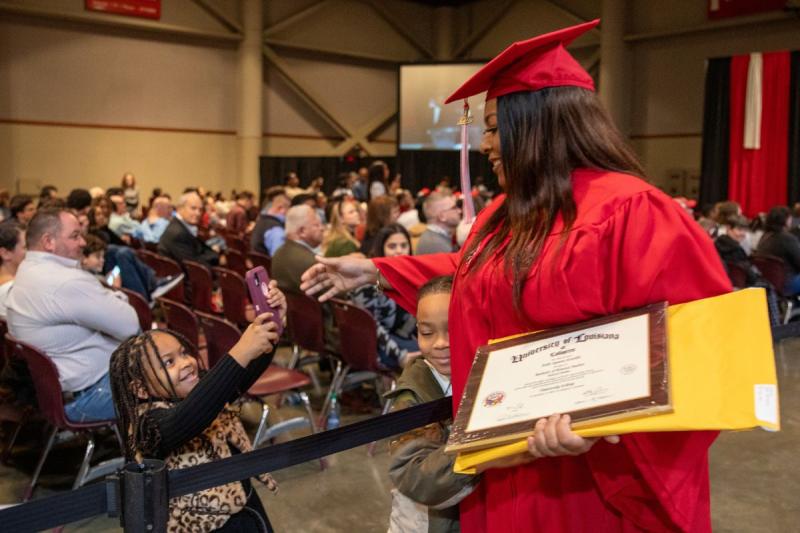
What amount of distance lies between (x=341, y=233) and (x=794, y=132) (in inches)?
444

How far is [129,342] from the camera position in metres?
2.20

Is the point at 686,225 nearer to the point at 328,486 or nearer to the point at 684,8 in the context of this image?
the point at 328,486

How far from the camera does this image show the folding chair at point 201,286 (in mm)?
5891

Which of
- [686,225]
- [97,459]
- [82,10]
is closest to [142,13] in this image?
[82,10]

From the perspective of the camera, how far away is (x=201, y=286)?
234 inches

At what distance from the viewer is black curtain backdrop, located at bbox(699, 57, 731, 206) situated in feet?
49.2

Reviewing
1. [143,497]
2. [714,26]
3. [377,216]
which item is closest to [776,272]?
[377,216]

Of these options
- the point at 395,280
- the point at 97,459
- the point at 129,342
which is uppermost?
the point at 395,280

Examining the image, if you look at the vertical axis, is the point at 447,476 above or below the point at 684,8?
below

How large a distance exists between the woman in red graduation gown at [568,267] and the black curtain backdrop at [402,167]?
1577cm

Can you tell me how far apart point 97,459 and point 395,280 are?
9.44 ft

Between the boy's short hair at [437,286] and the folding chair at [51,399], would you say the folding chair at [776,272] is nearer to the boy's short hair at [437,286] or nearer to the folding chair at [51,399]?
the folding chair at [51,399]

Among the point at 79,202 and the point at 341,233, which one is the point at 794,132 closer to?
the point at 341,233

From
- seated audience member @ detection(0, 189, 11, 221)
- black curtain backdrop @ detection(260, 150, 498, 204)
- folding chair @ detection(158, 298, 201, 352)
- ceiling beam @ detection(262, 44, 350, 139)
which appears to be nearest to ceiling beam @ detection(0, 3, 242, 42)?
ceiling beam @ detection(262, 44, 350, 139)
